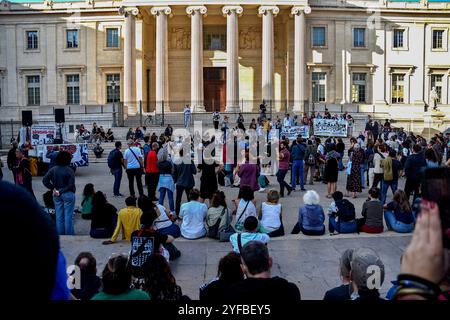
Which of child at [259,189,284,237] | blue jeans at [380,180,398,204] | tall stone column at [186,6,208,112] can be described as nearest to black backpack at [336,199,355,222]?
child at [259,189,284,237]

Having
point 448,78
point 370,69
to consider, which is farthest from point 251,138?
point 448,78

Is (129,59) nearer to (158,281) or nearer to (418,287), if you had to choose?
(158,281)

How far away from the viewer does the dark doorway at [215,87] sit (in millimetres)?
48875

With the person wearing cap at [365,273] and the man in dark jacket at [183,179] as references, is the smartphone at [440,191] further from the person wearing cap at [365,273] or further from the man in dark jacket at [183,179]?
the man in dark jacket at [183,179]

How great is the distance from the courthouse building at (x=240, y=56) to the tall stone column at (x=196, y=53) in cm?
305

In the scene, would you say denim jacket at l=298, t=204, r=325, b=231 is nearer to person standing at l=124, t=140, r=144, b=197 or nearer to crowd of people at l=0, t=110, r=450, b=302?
crowd of people at l=0, t=110, r=450, b=302

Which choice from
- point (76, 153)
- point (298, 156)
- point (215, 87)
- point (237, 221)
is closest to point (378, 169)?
point (298, 156)

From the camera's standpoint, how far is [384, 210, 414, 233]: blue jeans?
37.5ft

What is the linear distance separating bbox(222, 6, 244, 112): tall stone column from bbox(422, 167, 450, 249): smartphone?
4125 cm

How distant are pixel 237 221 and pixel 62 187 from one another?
3740mm

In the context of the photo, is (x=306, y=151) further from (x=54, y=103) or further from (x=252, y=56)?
(x=54, y=103)

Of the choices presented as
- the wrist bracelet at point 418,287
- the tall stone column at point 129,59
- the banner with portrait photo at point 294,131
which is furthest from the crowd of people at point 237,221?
the tall stone column at point 129,59

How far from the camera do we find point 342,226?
1125 cm

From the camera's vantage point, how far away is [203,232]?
441 inches
